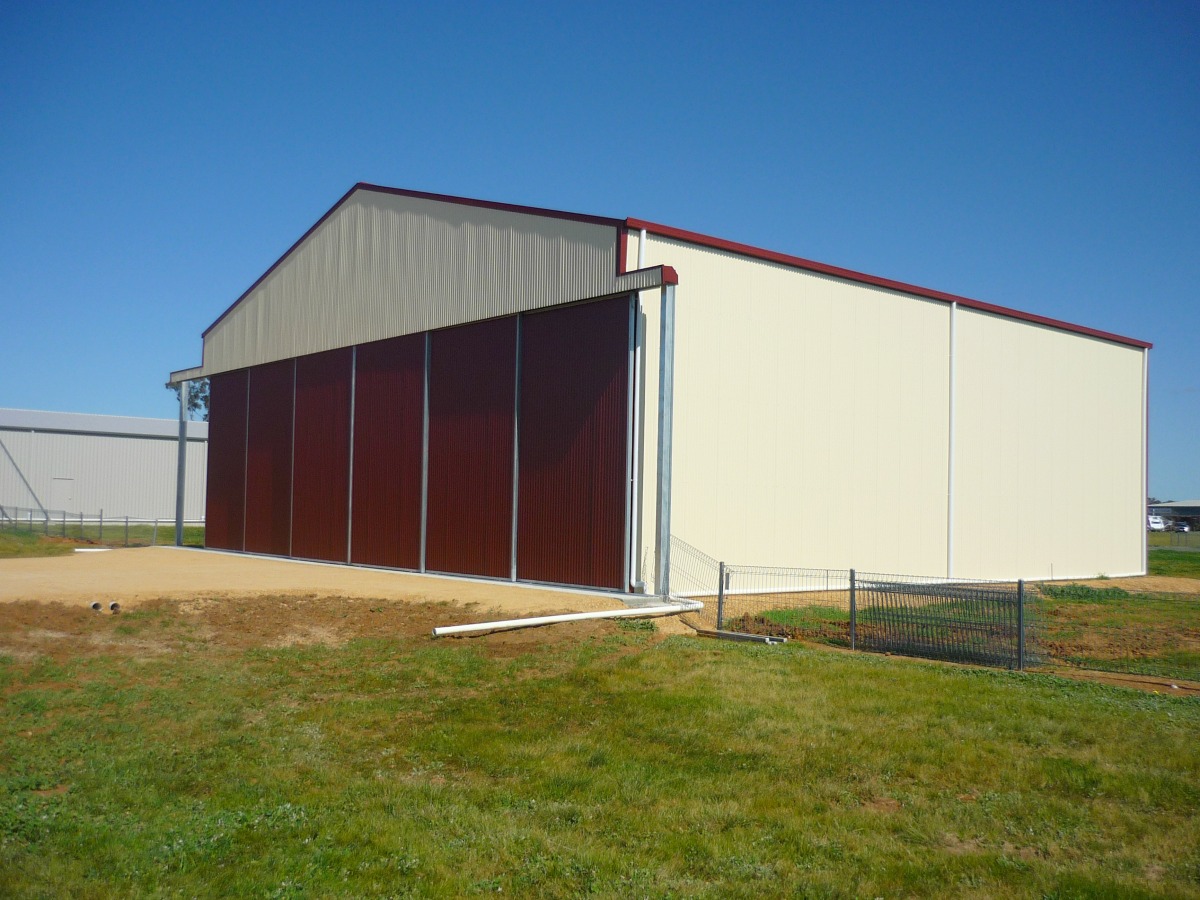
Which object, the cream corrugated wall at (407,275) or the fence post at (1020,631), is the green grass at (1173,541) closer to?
the cream corrugated wall at (407,275)

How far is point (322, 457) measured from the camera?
31594 millimetres

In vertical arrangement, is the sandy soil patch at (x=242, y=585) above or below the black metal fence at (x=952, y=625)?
below

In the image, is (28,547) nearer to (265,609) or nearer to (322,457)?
(322,457)

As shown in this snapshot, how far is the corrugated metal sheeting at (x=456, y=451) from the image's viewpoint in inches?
878

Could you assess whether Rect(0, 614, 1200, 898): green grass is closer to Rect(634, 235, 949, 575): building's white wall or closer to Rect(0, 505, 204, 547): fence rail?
Rect(634, 235, 949, 575): building's white wall

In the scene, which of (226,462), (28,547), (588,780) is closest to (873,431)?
(588,780)

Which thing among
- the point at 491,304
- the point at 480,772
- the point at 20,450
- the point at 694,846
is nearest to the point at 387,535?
the point at 491,304

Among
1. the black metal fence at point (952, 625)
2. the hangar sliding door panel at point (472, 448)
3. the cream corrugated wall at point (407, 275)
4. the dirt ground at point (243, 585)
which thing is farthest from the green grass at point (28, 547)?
the black metal fence at point (952, 625)

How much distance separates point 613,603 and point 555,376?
5.93m

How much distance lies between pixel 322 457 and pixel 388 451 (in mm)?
3997

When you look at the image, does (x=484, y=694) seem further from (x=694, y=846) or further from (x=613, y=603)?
(x=613, y=603)

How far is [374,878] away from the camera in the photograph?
6.81 metres

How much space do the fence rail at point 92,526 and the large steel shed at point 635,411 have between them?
11.0 meters

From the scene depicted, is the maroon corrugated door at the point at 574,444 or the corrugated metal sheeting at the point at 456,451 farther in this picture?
the corrugated metal sheeting at the point at 456,451
